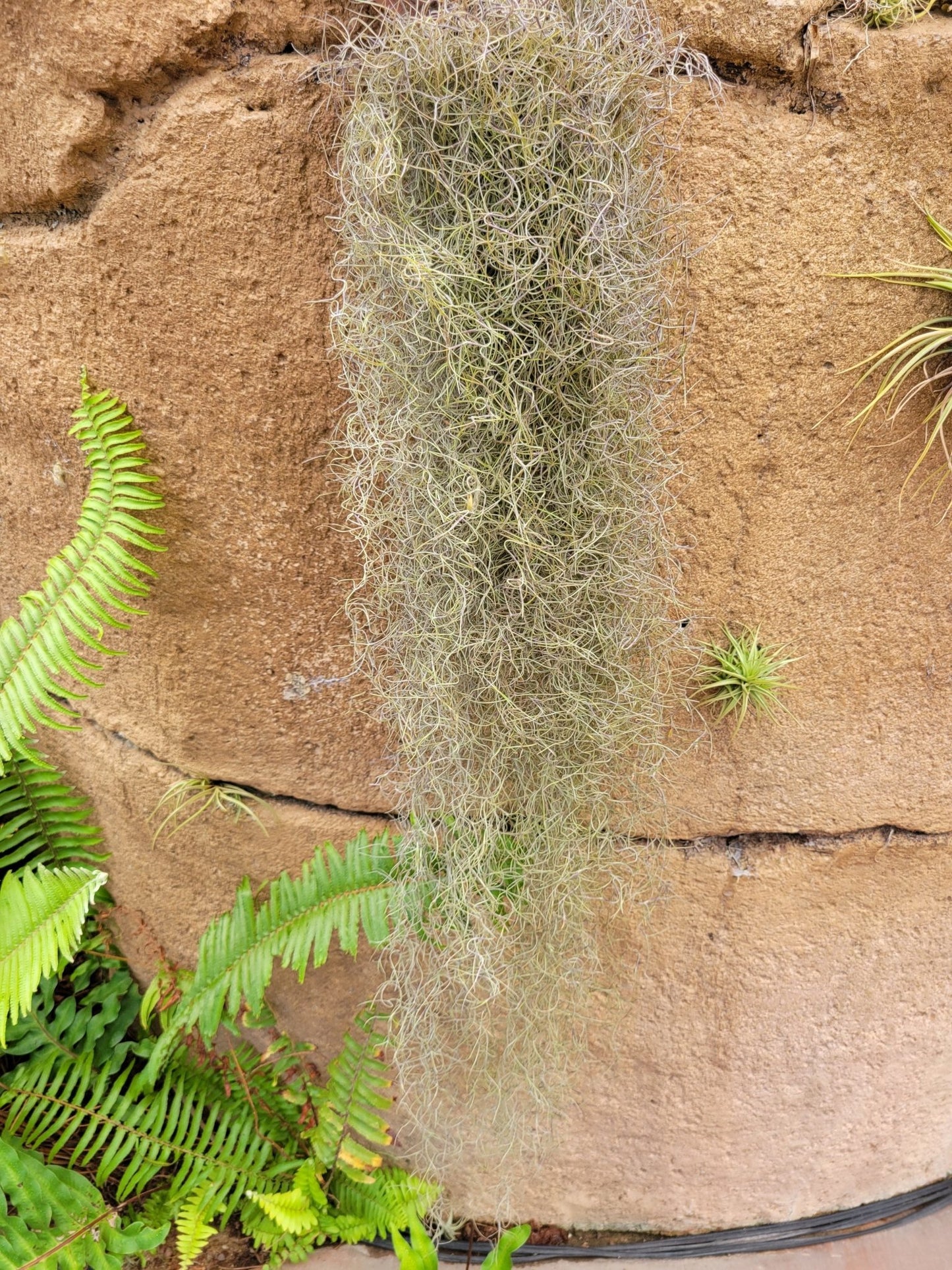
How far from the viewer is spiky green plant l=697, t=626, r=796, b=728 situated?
138cm

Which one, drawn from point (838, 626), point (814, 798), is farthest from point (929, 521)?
point (814, 798)

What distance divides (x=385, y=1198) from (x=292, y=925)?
0.69 m

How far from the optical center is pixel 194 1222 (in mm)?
1527

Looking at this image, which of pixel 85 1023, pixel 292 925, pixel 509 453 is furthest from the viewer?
pixel 85 1023

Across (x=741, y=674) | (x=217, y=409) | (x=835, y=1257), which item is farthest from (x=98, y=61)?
(x=835, y=1257)

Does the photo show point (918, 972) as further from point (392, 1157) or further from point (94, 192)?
point (94, 192)

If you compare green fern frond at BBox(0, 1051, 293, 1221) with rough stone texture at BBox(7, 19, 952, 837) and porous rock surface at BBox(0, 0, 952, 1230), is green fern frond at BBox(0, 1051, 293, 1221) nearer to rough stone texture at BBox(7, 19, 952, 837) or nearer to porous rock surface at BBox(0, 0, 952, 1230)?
porous rock surface at BBox(0, 0, 952, 1230)

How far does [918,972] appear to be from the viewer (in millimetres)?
1712

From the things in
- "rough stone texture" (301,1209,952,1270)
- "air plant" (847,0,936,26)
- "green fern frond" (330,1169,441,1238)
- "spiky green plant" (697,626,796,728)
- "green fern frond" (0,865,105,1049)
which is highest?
"air plant" (847,0,936,26)

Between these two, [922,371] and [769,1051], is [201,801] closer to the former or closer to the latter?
[769,1051]

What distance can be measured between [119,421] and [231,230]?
378 millimetres

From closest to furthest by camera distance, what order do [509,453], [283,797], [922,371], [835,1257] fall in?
1. [509,453]
2. [922,371]
3. [283,797]
4. [835,1257]

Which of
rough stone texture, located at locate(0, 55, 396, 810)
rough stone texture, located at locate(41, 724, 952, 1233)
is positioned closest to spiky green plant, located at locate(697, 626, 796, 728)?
rough stone texture, located at locate(41, 724, 952, 1233)

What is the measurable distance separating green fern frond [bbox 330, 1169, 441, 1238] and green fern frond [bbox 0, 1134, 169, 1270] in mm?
431
